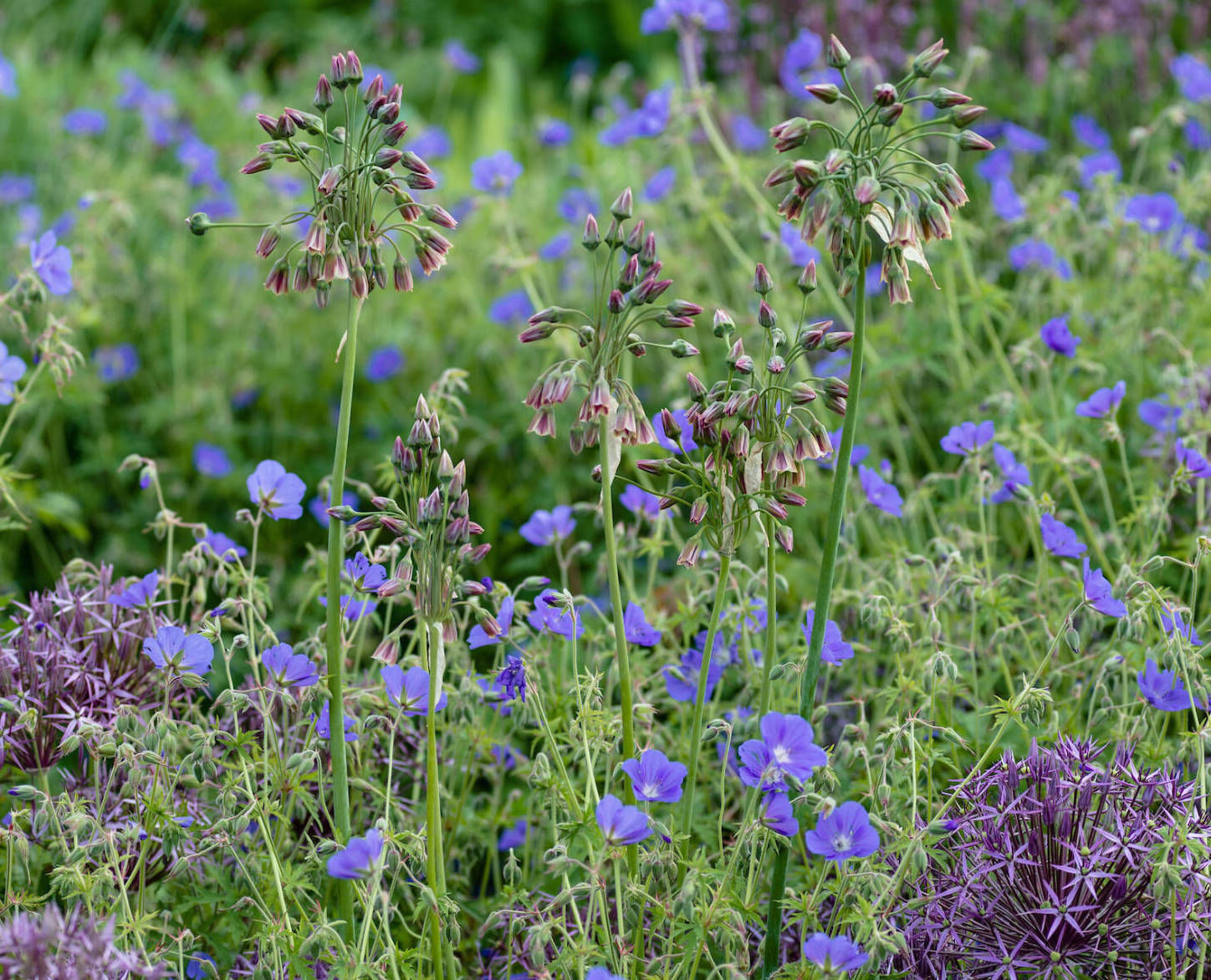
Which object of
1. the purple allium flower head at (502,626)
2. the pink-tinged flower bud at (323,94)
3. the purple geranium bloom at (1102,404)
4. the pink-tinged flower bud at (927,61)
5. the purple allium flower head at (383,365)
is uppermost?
the pink-tinged flower bud at (927,61)

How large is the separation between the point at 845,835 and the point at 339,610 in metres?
0.69

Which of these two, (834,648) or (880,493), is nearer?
(834,648)

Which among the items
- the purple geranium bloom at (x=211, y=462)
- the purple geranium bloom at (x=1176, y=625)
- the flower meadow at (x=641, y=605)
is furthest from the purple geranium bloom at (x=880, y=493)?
the purple geranium bloom at (x=211, y=462)

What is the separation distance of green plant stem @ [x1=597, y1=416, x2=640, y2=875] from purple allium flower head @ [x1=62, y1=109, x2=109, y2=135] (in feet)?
12.1

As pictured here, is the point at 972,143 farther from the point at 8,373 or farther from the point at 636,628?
the point at 8,373

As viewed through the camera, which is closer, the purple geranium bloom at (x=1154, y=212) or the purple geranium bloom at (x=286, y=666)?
the purple geranium bloom at (x=286, y=666)

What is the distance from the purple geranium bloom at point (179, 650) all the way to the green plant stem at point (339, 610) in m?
0.20

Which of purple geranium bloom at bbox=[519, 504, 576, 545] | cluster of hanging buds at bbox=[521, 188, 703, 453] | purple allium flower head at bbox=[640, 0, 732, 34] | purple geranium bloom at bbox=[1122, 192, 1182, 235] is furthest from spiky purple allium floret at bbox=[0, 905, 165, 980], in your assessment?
purple geranium bloom at bbox=[1122, 192, 1182, 235]

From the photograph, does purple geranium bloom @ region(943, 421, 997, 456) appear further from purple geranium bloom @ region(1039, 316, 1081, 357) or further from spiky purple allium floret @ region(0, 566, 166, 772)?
spiky purple allium floret @ region(0, 566, 166, 772)

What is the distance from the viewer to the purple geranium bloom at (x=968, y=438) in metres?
2.04

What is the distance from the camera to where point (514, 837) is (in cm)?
193

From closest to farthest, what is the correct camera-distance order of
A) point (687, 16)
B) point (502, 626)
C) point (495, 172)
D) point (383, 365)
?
point (502, 626) → point (495, 172) → point (687, 16) → point (383, 365)

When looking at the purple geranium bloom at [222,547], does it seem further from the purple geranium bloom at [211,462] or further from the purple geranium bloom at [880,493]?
the purple geranium bloom at [211,462]

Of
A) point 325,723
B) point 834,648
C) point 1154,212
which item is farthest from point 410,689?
point 1154,212
